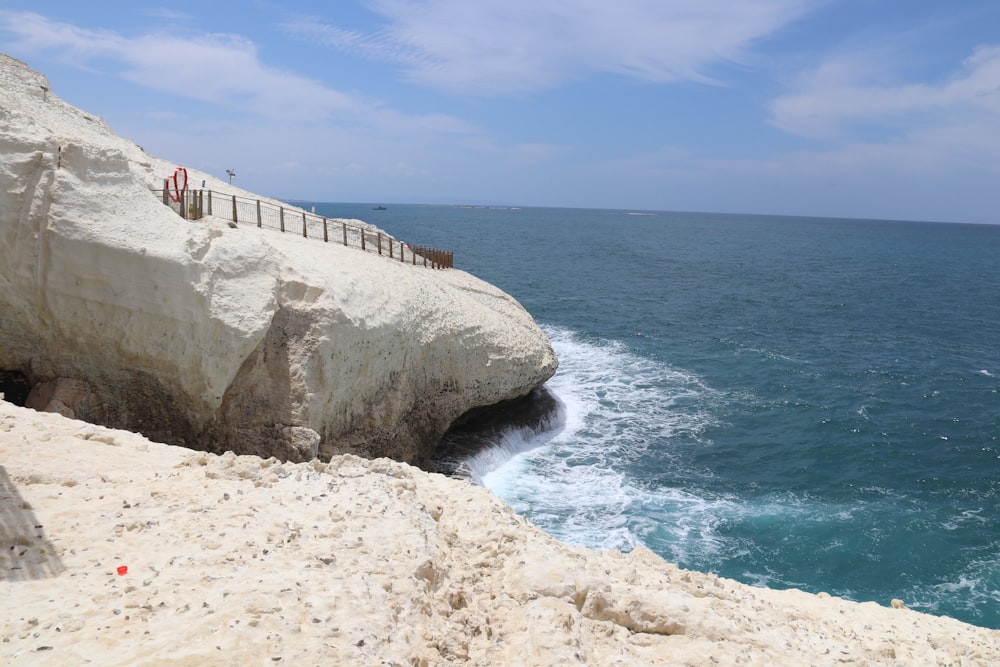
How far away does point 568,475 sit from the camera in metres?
21.3

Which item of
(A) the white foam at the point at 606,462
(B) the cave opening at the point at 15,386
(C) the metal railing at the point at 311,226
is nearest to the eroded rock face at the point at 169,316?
(B) the cave opening at the point at 15,386

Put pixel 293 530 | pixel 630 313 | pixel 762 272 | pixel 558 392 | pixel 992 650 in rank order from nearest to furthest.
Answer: pixel 293 530
pixel 992 650
pixel 558 392
pixel 630 313
pixel 762 272

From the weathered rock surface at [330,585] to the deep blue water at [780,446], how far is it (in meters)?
6.18

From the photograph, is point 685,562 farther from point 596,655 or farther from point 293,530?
point 293,530

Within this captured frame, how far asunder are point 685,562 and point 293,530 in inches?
428

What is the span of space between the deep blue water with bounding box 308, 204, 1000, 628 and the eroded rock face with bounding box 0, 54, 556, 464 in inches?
238

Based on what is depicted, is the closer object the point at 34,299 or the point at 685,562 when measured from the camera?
the point at 34,299

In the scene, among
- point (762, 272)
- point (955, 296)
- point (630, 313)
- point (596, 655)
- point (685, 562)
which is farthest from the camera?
point (762, 272)

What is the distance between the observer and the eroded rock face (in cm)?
1420

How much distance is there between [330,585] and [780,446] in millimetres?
19722

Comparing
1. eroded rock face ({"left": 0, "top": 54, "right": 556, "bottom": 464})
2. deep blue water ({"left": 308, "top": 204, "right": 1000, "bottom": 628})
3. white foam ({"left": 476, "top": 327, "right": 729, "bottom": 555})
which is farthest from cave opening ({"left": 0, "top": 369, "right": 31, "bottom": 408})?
deep blue water ({"left": 308, "top": 204, "right": 1000, "bottom": 628})

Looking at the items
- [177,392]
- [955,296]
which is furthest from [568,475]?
[955,296]

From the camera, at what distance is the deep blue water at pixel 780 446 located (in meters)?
17.1

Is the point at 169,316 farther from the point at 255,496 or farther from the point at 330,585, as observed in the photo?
the point at 330,585
